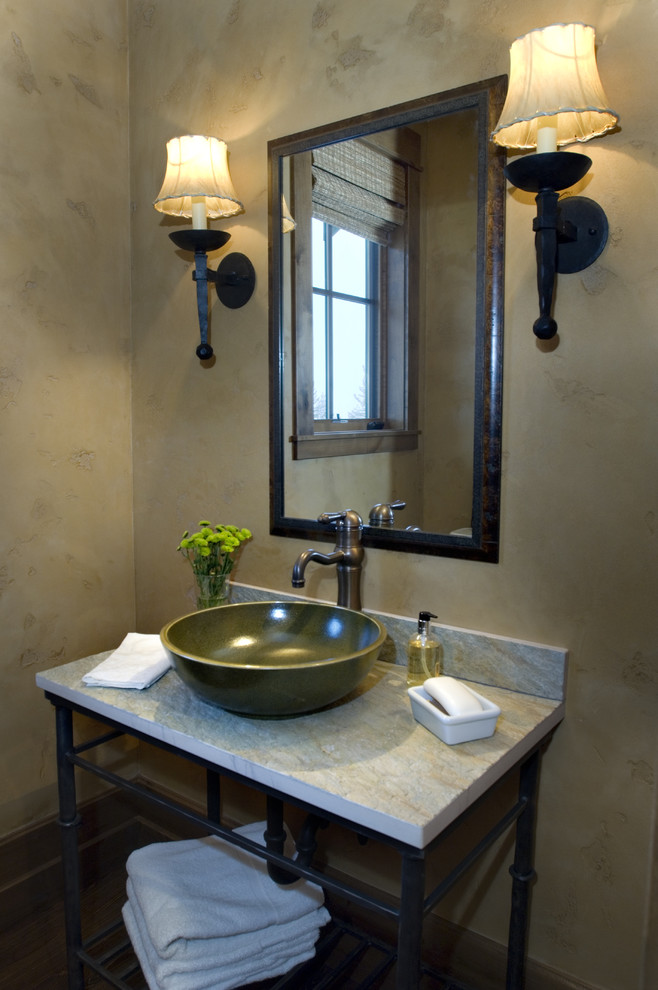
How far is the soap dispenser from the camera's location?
1.31 meters

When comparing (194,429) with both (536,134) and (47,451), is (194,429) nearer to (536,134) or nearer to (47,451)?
(47,451)

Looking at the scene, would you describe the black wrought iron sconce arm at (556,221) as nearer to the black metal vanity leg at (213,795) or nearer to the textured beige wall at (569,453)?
the textured beige wall at (569,453)

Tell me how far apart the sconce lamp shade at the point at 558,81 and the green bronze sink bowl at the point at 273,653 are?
2.99 feet

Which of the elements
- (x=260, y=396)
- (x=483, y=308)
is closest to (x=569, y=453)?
(x=483, y=308)

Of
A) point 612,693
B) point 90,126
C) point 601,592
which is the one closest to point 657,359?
point 601,592

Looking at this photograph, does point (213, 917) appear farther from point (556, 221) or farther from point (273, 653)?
point (556, 221)

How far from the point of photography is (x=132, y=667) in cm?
139

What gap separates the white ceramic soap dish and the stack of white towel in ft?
1.98

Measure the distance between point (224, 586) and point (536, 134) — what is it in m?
1.13

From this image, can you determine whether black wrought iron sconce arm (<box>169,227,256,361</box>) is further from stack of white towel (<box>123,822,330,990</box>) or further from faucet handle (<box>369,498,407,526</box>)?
stack of white towel (<box>123,822,330,990</box>)

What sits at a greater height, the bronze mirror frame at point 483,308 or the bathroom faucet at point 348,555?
the bronze mirror frame at point 483,308

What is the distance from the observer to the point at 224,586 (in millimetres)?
1620

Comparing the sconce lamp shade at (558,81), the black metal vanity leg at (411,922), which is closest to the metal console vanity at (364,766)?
the black metal vanity leg at (411,922)

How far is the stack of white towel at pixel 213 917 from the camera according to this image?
128 centimetres
